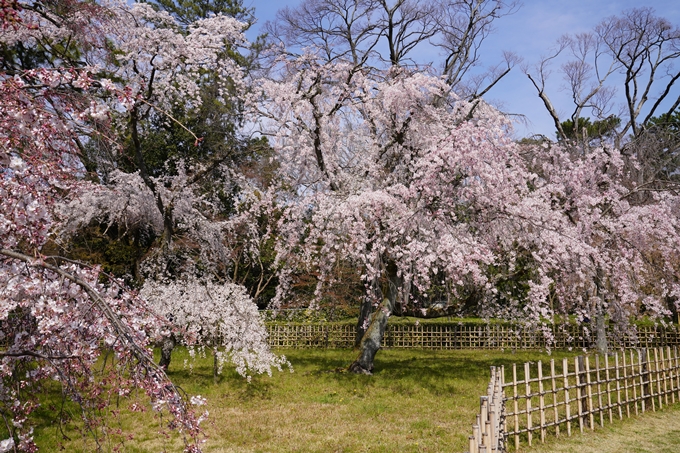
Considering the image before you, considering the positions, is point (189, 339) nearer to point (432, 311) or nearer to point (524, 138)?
point (432, 311)

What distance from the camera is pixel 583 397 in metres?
8.70

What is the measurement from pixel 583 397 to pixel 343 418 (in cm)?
415

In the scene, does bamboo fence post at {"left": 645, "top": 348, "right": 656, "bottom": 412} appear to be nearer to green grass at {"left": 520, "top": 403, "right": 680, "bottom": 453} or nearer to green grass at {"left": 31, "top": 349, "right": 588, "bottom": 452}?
green grass at {"left": 520, "top": 403, "right": 680, "bottom": 453}

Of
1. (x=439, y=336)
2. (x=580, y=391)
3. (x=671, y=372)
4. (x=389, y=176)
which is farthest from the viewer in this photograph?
(x=439, y=336)

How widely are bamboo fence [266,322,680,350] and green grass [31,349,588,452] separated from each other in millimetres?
3725

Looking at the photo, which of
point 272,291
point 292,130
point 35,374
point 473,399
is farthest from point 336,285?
point 35,374

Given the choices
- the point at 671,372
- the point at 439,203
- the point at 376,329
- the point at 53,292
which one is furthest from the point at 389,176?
the point at 53,292

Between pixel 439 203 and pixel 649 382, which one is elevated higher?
pixel 439 203

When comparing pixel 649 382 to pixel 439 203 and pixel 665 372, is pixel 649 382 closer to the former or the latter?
pixel 665 372

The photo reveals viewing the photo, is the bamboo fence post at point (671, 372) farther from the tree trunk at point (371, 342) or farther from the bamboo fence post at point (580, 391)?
the tree trunk at point (371, 342)

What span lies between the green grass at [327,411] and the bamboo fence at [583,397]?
0.87 m

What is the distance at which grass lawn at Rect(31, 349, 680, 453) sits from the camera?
7430 millimetres

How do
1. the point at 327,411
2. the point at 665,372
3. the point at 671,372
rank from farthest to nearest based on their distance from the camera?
the point at 671,372 → the point at 665,372 → the point at 327,411

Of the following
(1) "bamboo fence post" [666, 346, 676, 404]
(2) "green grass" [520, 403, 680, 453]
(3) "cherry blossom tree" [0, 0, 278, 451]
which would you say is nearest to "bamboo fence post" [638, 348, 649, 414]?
(2) "green grass" [520, 403, 680, 453]
